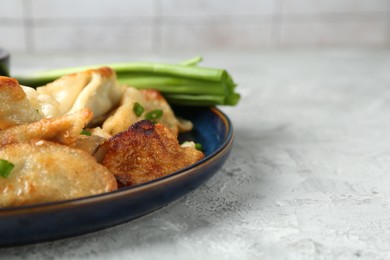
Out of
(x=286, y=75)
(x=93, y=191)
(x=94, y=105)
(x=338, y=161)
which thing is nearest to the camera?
(x=93, y=191)

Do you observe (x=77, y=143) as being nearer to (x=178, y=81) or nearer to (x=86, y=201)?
(x=86, y=201)

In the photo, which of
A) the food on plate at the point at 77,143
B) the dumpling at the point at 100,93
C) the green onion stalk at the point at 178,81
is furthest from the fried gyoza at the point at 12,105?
the green onion stalk at the point at 178,81

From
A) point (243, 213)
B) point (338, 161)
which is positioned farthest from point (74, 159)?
point (338, 161)

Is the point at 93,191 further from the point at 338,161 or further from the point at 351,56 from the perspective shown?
the point at 351,56

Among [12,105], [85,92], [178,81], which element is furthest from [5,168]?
[178,81]

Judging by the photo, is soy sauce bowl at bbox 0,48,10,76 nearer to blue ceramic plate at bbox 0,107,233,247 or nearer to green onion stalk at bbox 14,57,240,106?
green onion stalk at bbox 14,57,240,106

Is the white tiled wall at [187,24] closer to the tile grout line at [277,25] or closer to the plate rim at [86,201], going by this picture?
the tile grout line at [277,25]
